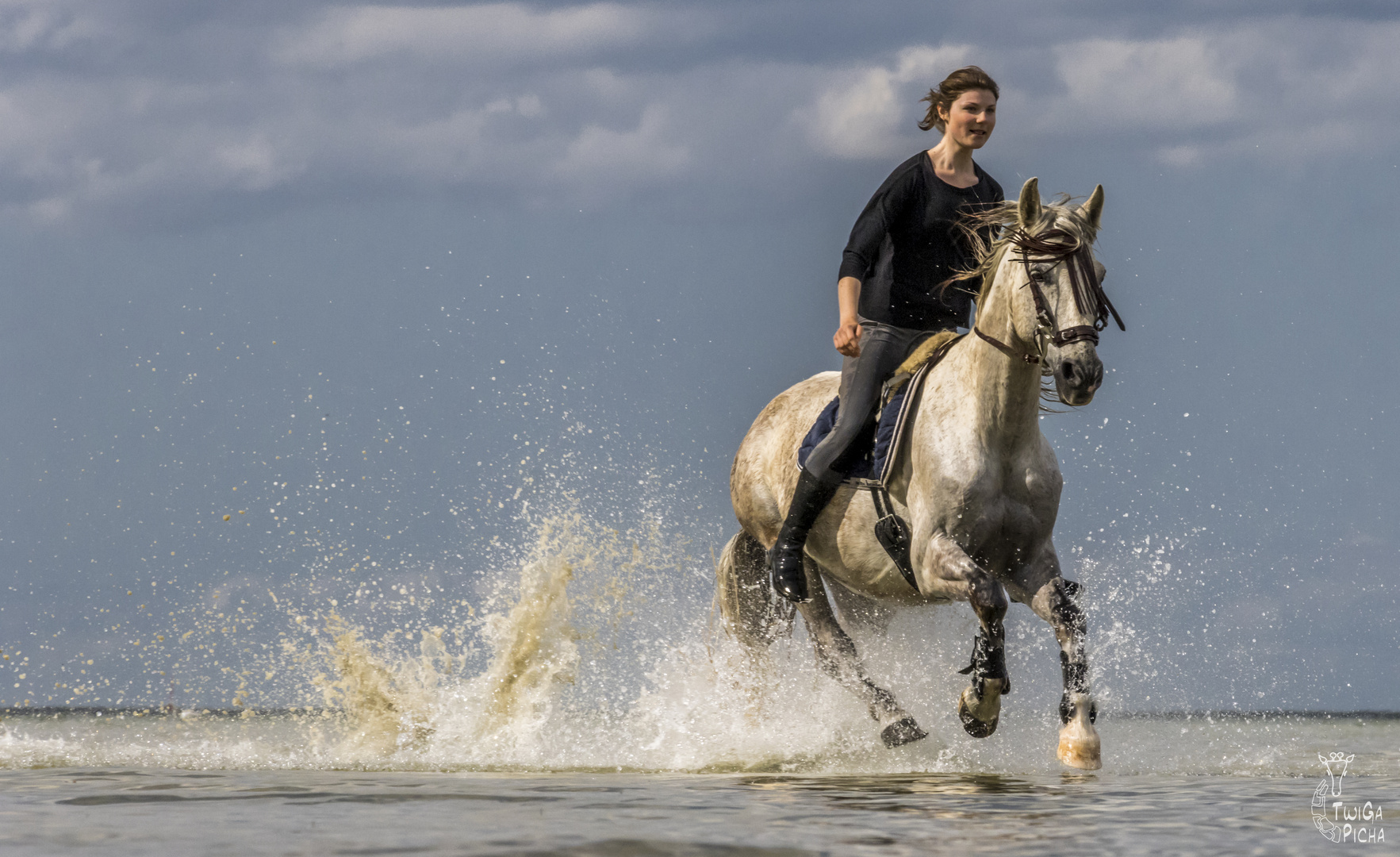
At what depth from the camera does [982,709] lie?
20.9ft

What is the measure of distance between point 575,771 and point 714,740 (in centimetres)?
122

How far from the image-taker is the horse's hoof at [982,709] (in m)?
6.32

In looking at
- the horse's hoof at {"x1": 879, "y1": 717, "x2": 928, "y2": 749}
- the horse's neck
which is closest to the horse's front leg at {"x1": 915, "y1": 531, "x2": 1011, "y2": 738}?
the horse's neck

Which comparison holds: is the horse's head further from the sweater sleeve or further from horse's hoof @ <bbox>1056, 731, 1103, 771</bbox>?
horse's hoof @ <bbox>1056, 731, 1103, 771</bbox>

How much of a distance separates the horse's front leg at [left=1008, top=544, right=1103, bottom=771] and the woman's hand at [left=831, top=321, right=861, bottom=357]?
58.1 inches

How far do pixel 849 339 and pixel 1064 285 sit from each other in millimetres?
1378

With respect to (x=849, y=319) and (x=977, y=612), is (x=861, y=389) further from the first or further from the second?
(x=977, y=612)

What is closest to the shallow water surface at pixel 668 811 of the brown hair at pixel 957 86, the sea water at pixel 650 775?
the sea water at pixel 650 775

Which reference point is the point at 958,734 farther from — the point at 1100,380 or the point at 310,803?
the point at 310,803

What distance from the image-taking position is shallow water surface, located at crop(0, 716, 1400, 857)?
3570 mm

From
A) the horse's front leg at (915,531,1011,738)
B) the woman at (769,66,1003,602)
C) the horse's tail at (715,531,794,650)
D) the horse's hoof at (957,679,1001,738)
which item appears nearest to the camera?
the horse's front leg at (915,531,1011,738)

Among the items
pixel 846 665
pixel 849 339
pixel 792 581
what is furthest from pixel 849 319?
pixel 846 665

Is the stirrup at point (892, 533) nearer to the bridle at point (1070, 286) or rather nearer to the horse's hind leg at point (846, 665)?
the horse's hind leg at point (846, 665)
